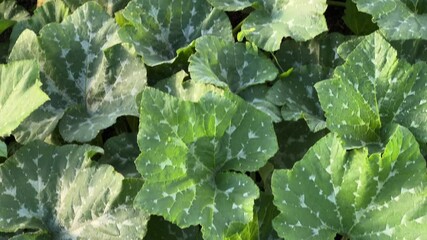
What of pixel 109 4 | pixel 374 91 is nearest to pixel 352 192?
pixel 374 91

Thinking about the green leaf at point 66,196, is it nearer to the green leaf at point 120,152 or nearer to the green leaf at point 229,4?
the green leaf at point 120,152

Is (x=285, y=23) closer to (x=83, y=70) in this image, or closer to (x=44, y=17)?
(x=83, y=70)

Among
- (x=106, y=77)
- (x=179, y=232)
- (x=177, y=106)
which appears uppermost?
(x=177, y=106)

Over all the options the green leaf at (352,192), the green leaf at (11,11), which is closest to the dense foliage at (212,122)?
the green leaf at (352,192)

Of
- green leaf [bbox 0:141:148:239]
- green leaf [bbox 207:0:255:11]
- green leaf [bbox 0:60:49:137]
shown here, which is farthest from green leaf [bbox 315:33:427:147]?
green leaf [bbox 0:60:49:137]

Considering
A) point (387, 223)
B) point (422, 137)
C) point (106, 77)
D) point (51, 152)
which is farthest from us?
point (106, 77)

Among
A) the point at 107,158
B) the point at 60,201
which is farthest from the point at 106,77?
the point at 60,201

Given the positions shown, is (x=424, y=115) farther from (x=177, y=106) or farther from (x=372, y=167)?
(x=177, y=106)
